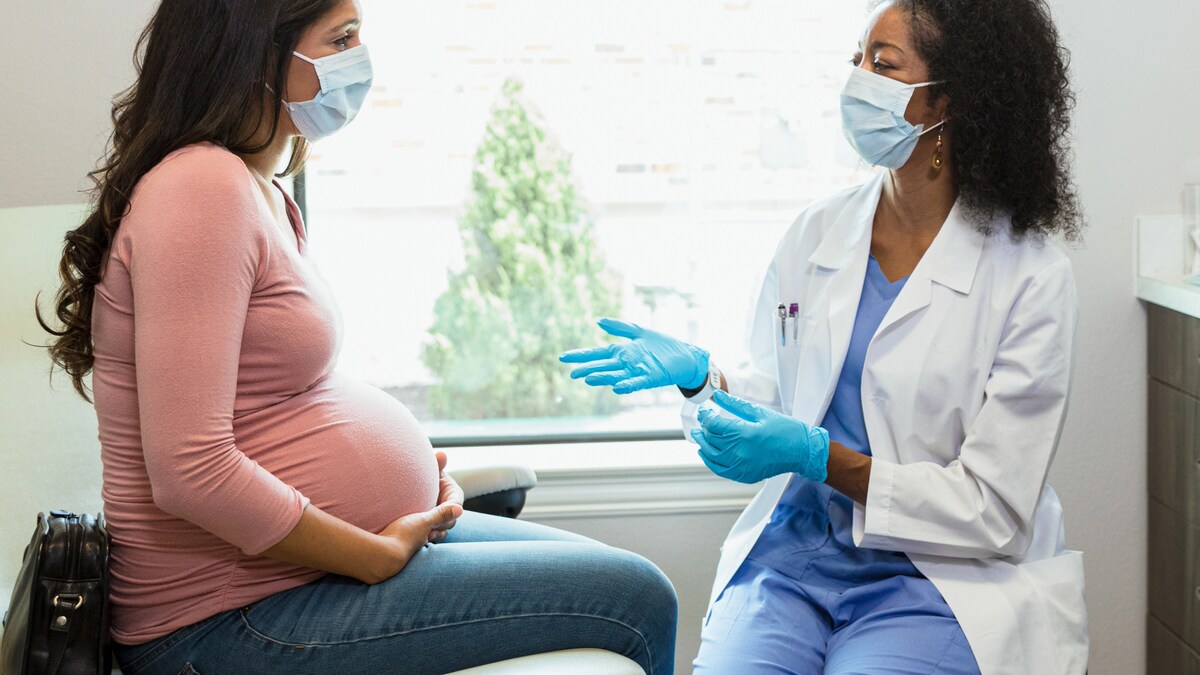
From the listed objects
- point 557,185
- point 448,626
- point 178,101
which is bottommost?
point 448,626

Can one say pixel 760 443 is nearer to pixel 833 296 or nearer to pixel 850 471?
pixel 850 471

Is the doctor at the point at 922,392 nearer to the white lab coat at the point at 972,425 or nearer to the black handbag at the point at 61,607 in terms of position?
the white lab coat at the point at 972,425

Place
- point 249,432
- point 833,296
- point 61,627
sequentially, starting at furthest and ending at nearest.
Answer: point 833,296 → point 249,432 → point 61,627

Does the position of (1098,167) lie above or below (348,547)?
above

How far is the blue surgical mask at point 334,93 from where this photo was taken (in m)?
1.23

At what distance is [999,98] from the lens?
4.54 ft

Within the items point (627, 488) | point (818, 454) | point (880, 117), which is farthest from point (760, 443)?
→ point (627, 488)

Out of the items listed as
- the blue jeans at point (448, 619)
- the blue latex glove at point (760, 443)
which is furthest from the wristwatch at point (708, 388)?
the blue jeans at point (448, 619)

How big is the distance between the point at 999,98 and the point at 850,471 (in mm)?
528

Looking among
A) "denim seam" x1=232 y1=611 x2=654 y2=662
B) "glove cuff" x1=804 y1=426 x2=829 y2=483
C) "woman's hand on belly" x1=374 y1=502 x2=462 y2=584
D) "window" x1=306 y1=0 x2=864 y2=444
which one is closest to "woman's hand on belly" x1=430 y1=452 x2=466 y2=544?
"woman's hand on belly" x1=374 y1=502 x2=462 y2=584

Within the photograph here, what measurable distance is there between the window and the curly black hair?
71cm

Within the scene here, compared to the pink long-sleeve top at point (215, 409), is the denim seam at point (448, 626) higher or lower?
lower

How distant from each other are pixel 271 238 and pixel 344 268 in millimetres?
1069

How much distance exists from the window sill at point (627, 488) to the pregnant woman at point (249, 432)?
2.45 feet
